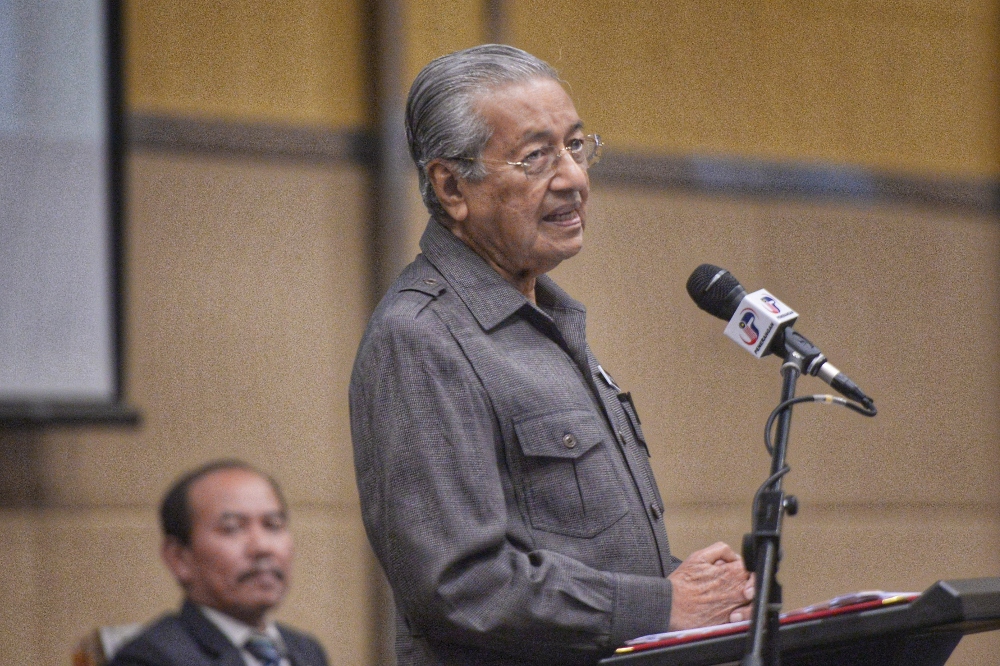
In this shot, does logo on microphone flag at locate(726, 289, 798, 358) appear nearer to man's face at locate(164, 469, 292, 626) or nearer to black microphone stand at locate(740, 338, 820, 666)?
black microphone stand at locate(740, 338, 820, 666)

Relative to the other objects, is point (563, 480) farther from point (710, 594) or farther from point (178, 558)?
point (178, 558)

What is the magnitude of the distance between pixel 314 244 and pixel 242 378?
49 centimetres

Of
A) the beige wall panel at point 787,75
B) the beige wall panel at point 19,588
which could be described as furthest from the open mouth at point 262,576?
the beige wall panel at point 787,75

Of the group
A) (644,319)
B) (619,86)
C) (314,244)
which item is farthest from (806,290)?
(314,244)

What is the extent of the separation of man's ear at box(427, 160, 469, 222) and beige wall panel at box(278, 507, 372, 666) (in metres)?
2.15

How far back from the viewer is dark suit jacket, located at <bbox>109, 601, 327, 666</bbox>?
2678 millimetres

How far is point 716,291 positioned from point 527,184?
0.32 meters

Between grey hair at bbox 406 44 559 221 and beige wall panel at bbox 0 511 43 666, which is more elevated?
grey hair at bbox 406 44 559 221

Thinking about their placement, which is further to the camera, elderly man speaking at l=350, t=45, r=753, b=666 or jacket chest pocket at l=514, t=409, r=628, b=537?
jacket chest pocket at l=514, t=409, r=628, b=537

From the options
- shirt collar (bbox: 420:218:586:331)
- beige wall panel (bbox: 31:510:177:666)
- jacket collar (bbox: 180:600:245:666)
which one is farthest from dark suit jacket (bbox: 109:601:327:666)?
shirt collar (bbox: 420:218:586:331)

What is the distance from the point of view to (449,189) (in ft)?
6.27

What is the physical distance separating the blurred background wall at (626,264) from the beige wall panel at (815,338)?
0.4 inches

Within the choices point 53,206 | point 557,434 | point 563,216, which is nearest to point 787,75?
point 53,206

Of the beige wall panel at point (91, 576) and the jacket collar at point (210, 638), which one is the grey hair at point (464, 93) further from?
the beige wall panel at point (91, 576)
